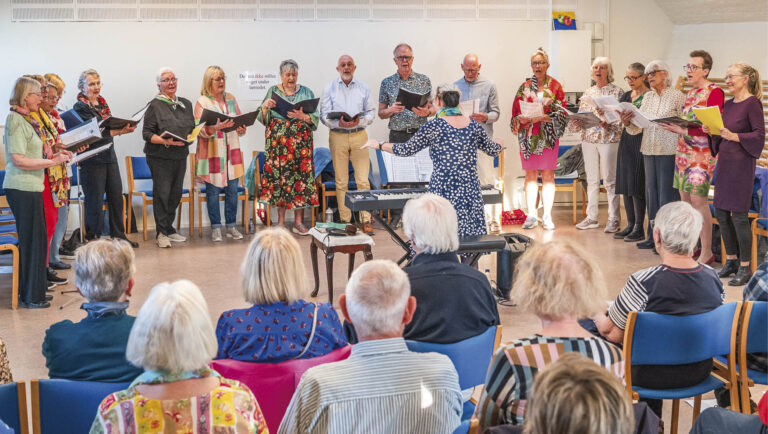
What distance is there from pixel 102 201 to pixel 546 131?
4307 mm

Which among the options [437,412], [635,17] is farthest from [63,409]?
[635,17]

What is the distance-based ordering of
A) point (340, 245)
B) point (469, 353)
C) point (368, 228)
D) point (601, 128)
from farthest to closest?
1. point (368, 228)
2. point (601, 128)
3. point (340, 245)
4. point (469, 353)

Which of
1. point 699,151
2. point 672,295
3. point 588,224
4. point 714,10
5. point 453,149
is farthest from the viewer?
point 714,10

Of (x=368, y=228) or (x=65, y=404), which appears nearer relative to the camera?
(x=65, y=404)

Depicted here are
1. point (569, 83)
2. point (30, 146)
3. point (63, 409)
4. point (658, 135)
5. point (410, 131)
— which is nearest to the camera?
point (63, 409)

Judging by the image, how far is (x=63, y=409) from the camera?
2.45m

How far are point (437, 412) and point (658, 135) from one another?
541 cm

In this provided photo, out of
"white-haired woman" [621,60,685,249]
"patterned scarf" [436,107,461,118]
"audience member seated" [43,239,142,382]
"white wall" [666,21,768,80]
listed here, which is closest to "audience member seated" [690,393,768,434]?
"audience member seated" [43,239,142,382]

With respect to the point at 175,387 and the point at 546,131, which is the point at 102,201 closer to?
the point at 546,131

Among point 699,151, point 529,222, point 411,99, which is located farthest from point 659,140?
point 411,99

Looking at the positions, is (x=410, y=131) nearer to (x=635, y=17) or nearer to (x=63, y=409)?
(x=635, y=17)

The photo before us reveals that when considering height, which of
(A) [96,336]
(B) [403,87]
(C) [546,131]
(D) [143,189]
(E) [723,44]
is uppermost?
(E) [723,44]

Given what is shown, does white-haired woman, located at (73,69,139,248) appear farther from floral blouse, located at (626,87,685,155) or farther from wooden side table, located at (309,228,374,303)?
floral blouse, located at (626,87,685,155)

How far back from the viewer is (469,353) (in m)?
2.74
